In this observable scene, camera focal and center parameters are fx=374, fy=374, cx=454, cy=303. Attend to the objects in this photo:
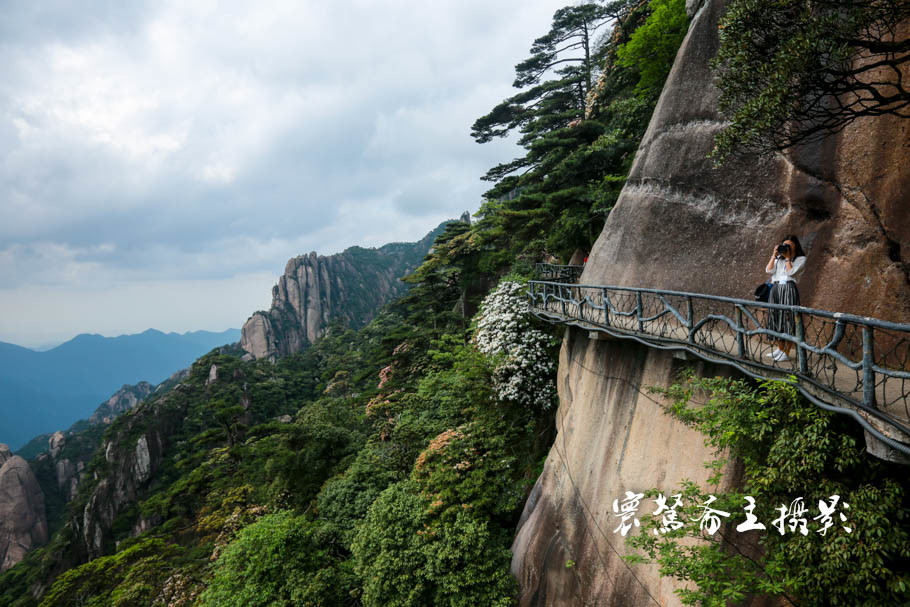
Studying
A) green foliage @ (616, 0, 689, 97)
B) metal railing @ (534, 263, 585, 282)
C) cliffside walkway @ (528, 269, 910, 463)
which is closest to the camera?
cliffside walkway @ (528, 269, 910, 463)

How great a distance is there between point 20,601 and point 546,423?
3613 cm

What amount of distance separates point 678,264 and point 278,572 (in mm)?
11273

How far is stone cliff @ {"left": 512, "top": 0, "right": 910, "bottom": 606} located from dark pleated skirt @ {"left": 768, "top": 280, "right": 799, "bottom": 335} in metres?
0.85

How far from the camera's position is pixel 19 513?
3962 centimetres

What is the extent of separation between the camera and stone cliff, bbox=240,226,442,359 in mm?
66750

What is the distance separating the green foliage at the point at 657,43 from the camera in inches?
391

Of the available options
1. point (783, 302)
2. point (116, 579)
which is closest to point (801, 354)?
point (783, 302)

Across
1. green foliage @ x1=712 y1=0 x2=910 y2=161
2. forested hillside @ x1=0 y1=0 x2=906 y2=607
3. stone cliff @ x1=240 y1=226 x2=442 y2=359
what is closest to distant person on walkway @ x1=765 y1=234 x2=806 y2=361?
green foliage @ x1=712 y1=0 x2=910 y2=161

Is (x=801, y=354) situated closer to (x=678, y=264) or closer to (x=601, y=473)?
(x=678, y=264)

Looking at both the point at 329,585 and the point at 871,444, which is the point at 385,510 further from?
the point at 871,444

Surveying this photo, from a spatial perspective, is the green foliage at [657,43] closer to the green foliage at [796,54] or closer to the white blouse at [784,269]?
the green foliage at [796,54]

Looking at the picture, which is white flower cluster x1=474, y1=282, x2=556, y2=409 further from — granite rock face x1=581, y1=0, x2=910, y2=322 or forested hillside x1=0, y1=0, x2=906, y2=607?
granite rock face x1=581, y1=0, x2=910, y2=322

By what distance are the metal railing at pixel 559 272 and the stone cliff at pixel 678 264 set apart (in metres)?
4.17

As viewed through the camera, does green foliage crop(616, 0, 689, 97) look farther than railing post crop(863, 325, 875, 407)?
Yes
